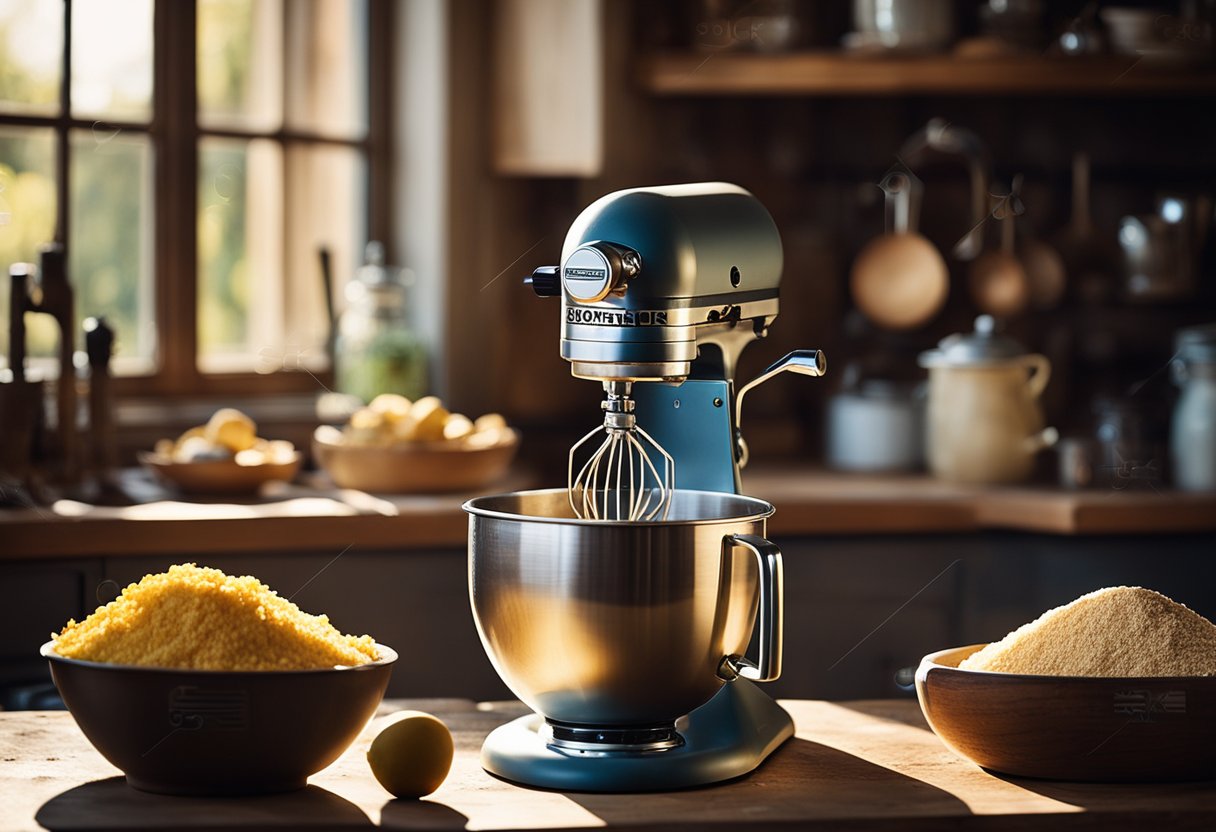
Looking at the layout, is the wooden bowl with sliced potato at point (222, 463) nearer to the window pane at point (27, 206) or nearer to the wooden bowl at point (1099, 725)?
the window pane at point (27, 206)

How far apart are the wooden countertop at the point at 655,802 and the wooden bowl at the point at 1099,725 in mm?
15

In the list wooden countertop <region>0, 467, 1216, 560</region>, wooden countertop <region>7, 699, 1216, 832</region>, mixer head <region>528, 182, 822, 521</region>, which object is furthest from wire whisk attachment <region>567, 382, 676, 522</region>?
wooden countertop <region>0, 467, 1216, 560</region>

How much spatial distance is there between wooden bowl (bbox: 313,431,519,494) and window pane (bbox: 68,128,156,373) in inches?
20.4

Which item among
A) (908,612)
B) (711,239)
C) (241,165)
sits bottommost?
(908,612)

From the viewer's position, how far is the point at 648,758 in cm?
122

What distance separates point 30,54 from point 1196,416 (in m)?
2.10

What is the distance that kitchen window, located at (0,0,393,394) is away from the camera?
2.77 metres

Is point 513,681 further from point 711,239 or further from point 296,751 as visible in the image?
point 711,239

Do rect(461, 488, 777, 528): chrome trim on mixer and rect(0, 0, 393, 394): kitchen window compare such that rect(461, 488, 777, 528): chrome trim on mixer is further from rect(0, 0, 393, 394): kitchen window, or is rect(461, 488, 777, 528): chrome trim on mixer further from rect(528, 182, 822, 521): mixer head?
rect(0, 0, 393, 394): kitchen window

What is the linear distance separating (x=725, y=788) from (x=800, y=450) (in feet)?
6.91

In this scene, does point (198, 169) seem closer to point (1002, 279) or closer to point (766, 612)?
point (1002, 279)

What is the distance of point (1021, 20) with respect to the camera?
3033mm

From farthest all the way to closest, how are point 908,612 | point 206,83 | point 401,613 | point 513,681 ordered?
1. point 206,83
2. point 908,612
3. point 401,613
4. point 513,681

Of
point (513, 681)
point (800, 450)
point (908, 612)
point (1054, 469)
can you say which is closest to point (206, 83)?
point (800, 450)
